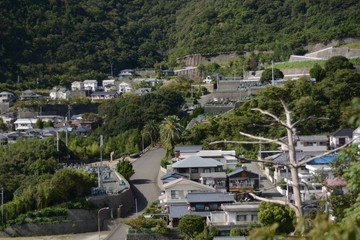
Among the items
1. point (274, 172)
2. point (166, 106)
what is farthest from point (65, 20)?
point (274, 172)

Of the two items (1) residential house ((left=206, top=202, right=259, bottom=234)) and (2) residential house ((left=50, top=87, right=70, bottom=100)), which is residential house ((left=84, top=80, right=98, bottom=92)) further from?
(1) residential house ((left=206, top=202, right=259, bottom=234))

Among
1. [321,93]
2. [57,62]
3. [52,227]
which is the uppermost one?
[57,62]

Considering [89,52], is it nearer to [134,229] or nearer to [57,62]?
[57,62]

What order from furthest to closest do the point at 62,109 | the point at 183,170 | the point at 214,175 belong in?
1. the point at 62,109
2. the point at 183,170
3. the point at 214,175

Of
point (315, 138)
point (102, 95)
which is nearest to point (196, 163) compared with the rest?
point (315, 138)

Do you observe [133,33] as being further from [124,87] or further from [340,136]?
[340,136]

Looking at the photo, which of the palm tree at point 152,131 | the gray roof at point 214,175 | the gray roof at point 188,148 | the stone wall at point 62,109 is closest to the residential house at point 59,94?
the stone wall at point 62,109
